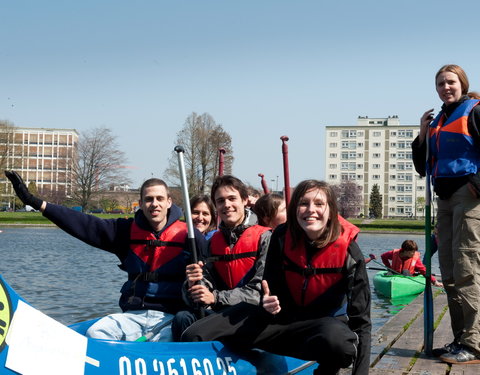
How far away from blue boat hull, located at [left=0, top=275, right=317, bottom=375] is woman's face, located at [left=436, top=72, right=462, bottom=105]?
2.28 meters

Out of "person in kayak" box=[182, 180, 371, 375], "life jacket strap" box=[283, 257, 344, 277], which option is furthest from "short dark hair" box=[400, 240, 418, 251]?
"life jacket strap" box=[283, 257, 344, 277]

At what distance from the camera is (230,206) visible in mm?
4535

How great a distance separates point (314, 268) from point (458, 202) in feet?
4.67

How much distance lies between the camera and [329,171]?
11250 cm

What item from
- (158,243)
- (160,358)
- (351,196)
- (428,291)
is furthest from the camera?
(351,196)

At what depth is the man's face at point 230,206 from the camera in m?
4.54

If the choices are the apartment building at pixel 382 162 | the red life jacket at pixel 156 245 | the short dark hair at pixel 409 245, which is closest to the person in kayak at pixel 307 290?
the red life jacket at pixel 156 245

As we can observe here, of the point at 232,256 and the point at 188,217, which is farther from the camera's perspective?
the point at 232,256

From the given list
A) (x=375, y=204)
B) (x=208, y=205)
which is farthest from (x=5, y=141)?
(x=375, y=204)

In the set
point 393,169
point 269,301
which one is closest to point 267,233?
point 269,301

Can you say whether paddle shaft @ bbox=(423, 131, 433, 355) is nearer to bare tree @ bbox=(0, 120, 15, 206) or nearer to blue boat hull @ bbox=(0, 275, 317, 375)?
blue boat hull @ bbox=(0, 275, 317, 375)

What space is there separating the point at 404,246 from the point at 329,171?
10126 centimetres

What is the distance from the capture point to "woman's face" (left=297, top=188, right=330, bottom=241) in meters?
3.75

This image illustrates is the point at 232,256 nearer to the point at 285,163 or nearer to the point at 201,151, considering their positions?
the point at 285,163
